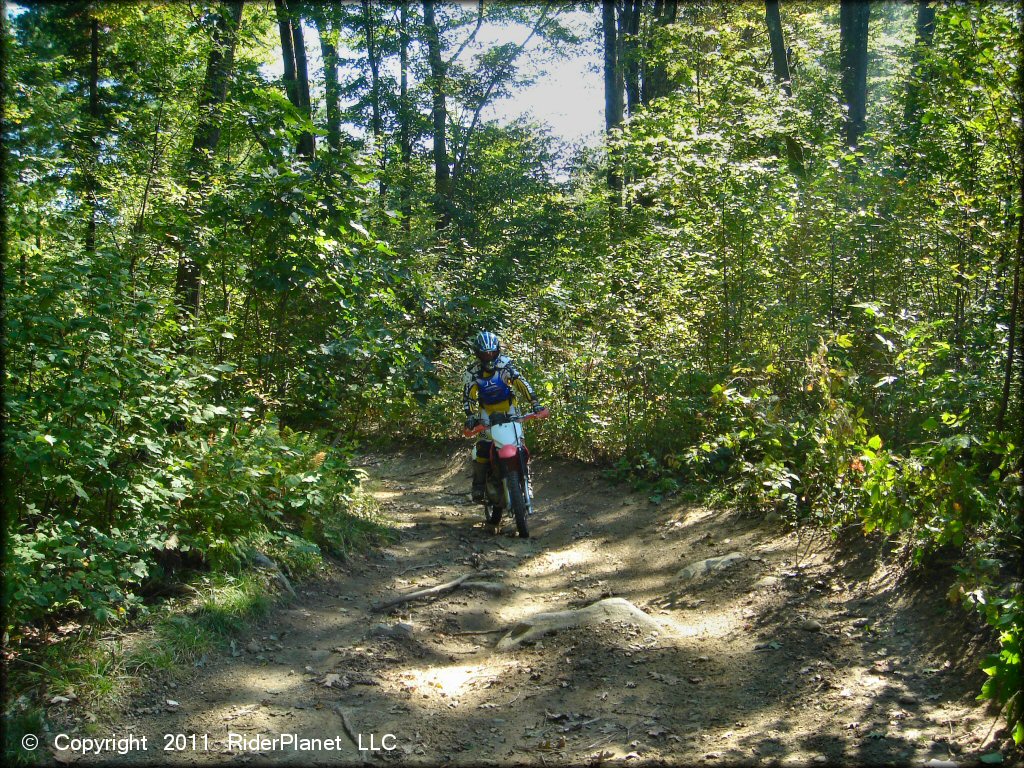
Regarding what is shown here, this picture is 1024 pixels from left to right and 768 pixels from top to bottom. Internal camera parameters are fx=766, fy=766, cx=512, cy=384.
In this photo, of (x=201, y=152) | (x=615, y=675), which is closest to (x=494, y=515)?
(x=615, y=675)

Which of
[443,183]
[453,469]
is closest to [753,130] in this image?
[453,469]

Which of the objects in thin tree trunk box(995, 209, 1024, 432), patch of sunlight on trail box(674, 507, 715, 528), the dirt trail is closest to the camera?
the dirt trail

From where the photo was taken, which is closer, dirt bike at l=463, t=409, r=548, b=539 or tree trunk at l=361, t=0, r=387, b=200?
dirt bike at l=463, t=409, r=548, b=539

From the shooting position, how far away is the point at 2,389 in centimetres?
436

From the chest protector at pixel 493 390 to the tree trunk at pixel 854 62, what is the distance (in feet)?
42.5

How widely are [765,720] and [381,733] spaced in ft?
6.94

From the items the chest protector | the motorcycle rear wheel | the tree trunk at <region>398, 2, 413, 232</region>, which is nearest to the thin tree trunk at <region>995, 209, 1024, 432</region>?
the chest protector

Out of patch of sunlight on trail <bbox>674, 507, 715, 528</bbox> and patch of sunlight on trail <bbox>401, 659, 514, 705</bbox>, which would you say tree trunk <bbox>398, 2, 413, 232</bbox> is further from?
patch of sunlight on trail <bbox>401, 659, 514, 705</bbox>

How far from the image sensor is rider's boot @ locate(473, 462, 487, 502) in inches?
354

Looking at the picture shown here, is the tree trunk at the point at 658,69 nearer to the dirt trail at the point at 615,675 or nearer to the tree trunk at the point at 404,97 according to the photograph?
the tree trunk at the point at 404,97

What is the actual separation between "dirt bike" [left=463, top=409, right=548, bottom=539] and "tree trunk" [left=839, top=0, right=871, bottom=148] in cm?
1327

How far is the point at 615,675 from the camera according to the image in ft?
16.1

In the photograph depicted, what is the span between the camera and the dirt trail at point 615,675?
3982mm

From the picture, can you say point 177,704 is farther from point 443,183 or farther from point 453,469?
point 443,183
